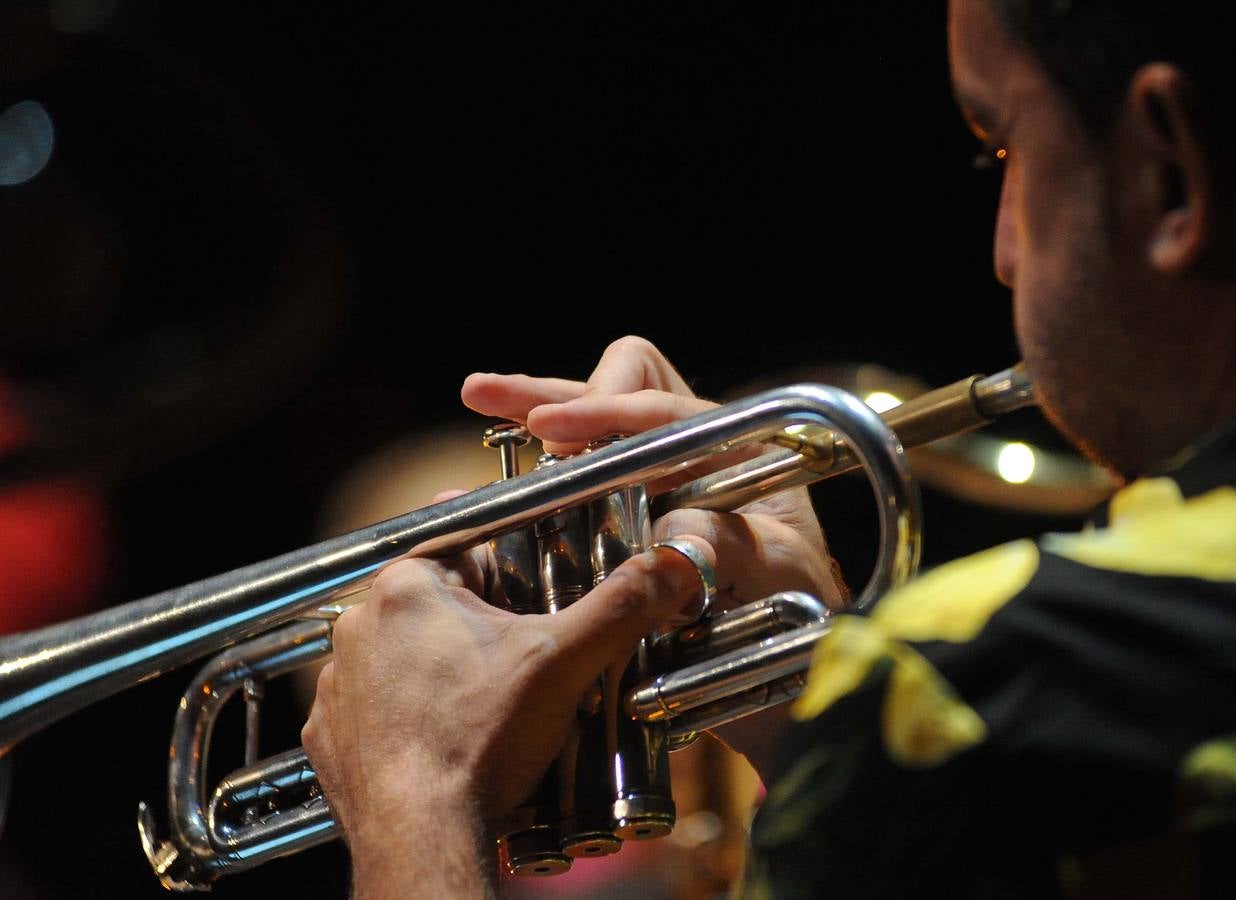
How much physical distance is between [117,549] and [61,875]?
756 mm

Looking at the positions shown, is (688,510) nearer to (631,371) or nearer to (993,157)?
(631,371)

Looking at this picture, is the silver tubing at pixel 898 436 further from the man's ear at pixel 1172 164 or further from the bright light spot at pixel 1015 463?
the bright light spot at pixel 1015 463

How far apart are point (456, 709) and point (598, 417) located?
37 cm

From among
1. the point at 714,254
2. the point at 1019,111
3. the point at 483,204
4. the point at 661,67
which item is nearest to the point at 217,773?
the point at 483,204

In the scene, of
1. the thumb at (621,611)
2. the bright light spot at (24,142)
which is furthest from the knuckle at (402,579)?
the bright light spot at (24,142)

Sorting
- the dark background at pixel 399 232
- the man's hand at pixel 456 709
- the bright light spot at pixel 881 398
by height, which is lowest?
the man's hand at pixel 456 709

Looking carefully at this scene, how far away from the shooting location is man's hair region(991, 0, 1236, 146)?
0.82 meters

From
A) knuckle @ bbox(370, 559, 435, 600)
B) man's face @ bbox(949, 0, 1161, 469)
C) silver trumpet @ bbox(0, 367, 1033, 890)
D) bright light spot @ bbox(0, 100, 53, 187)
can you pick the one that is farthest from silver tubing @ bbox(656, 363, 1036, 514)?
bright light spot @ bbox(0, 100, 53, 187)

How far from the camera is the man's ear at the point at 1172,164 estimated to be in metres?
0.83

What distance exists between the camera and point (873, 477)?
1278 millimetres

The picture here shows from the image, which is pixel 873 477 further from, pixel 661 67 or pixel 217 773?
pixel 217 773

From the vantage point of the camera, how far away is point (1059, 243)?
0.90 m

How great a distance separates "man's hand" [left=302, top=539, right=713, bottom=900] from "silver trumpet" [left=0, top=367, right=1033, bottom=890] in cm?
8

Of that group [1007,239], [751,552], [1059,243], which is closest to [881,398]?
[751,552]
